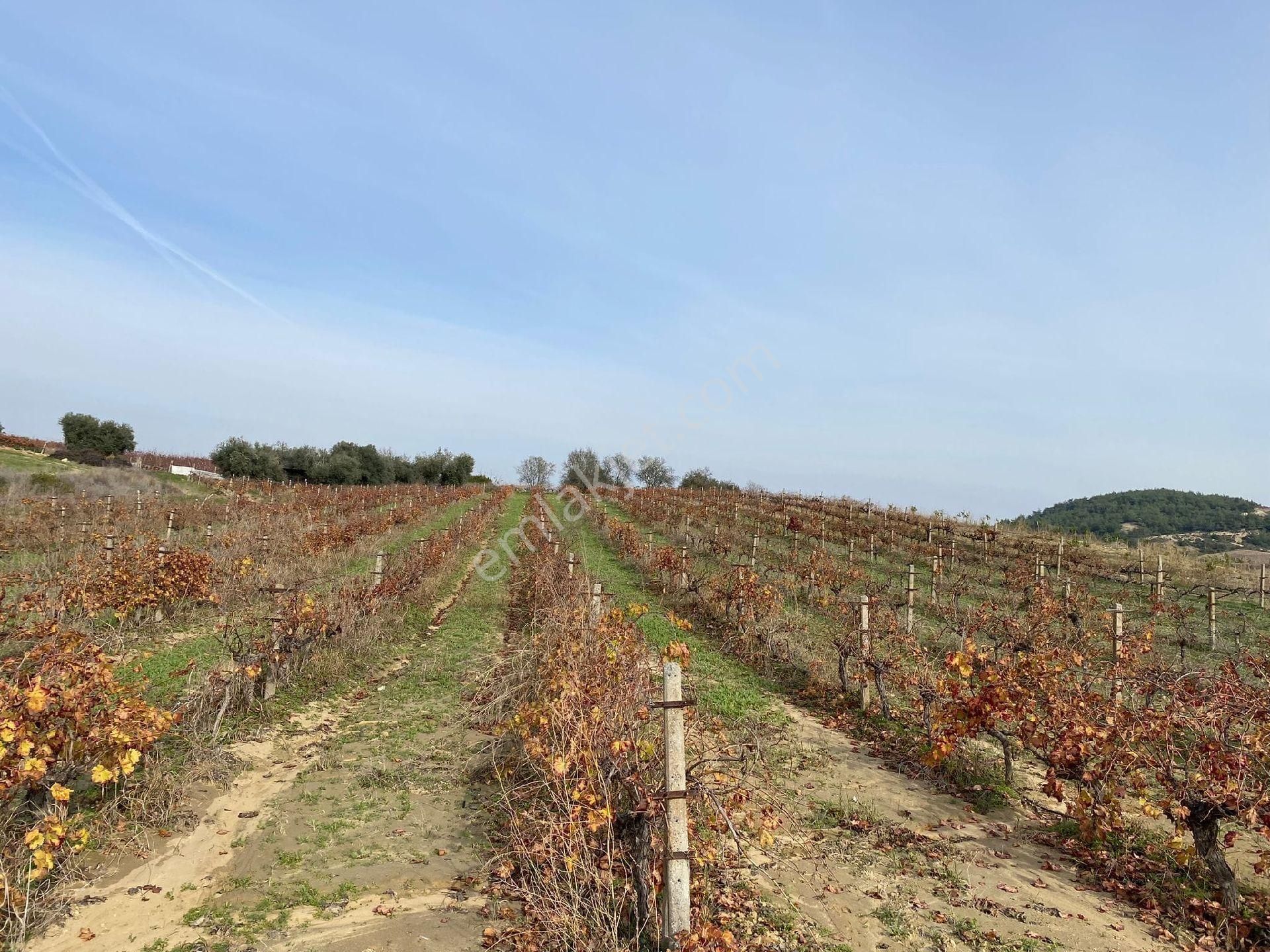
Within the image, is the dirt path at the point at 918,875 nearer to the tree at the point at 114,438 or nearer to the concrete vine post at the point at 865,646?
the concrete vine post at the point at 865,646

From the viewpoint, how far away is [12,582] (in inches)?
345

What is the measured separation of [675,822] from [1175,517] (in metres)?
74.1

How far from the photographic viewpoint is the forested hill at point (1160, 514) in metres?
56.0

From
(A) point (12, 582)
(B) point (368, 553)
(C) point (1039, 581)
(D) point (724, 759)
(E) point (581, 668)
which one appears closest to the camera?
(D) point (724, 759)

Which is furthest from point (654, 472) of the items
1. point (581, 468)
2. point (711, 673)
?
point (711, 673)

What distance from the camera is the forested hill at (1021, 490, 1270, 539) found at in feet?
184

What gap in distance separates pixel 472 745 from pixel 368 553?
1147cm

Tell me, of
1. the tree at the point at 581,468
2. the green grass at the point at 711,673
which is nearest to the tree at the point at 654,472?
the tree at the point at 581,468

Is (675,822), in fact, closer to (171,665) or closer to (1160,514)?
(171,665)

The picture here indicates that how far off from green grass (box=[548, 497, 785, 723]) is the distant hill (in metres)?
43.3

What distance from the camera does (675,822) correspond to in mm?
3422

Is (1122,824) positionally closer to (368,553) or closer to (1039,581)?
(1039,581)

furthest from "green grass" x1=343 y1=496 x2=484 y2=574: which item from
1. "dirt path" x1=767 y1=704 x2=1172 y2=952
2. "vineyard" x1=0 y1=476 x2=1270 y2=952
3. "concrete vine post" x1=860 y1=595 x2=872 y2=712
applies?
"dirt path" x1=767 y1=704 x2=1172 y2=952

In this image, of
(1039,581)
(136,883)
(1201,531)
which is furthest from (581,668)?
(1201,531)
